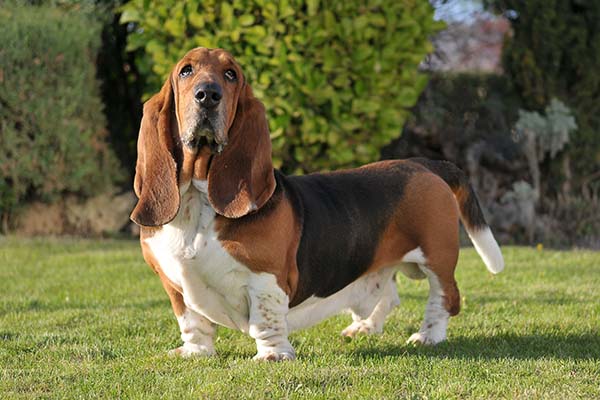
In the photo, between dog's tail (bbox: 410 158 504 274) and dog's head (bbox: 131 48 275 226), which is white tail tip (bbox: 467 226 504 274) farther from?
dog's head (bbox: 131 48 275 226)

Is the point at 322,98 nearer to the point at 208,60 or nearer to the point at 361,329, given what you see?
the point at 361,329

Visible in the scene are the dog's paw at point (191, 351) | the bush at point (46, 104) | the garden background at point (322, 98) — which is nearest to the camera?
the dog's paw at point (191, 351)

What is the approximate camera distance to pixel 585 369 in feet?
15.0

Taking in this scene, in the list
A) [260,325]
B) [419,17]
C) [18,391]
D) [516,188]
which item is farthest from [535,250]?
[18,391]

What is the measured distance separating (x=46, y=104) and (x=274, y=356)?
5546mm

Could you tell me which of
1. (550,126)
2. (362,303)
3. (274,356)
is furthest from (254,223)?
(550,126)

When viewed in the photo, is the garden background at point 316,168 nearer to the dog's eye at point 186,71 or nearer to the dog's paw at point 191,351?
the dog's paw at point 191,351

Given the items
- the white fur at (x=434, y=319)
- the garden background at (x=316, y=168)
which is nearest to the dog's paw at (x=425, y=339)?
the white fur at (x=434, y=319)

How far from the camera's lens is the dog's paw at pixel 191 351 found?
4.91 meters

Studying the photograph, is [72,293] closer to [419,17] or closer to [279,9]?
[279,9]

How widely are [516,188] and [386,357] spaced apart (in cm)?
619

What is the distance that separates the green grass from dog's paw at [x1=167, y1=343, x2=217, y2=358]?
0.29 feet

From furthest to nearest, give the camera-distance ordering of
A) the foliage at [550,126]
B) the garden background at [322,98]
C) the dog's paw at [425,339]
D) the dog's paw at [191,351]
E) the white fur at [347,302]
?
the foliage at [550,126] < the garden background at [322,98] < the dog's paw at [425,339] < the white fur at [347,302] < the dog's paw at [191,351]

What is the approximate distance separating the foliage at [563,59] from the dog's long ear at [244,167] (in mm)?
7139
